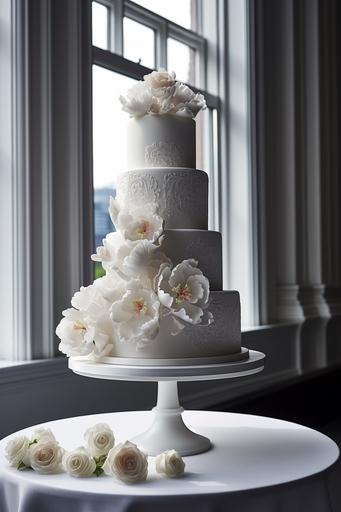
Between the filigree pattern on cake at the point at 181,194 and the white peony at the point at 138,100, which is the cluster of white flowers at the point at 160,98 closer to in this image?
the white peony at the point at 138,100

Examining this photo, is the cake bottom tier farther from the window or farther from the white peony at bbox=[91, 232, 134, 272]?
the window

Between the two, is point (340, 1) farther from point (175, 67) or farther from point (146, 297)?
point (146, 297)

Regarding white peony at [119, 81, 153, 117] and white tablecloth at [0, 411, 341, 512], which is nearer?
white tablecloth at [0, 411, 341, 512]

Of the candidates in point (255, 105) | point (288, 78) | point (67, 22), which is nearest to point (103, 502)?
point (67, 22)

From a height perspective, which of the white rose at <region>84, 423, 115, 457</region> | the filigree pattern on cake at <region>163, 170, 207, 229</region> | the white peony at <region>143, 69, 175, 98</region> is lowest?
the white rose at <region>84, 423, 115, 457</region>

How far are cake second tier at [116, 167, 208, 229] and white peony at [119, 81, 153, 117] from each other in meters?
0.17

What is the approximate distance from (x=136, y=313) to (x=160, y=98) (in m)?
0.63

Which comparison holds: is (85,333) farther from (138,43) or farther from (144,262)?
(138,43)

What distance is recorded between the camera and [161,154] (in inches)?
83.7

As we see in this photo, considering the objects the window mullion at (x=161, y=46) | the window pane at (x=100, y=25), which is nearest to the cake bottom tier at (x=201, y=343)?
the window pane at (x=100, y=25)

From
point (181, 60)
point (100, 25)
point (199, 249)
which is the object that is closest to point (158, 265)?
point (199, 249)

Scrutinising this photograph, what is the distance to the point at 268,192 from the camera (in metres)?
4.52

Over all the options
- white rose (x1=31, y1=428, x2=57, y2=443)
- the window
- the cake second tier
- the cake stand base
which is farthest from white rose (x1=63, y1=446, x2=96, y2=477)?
the window

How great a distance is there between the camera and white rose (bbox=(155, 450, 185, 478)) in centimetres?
177
